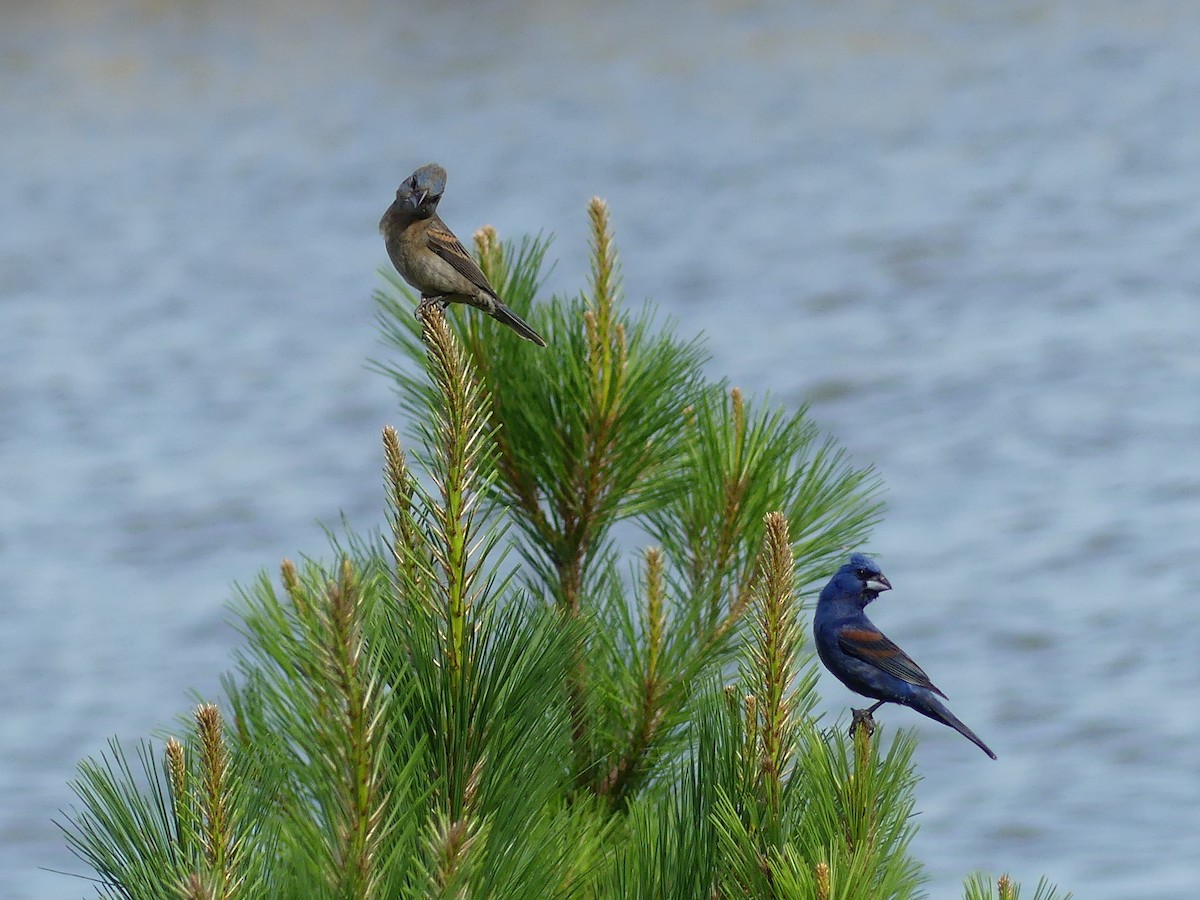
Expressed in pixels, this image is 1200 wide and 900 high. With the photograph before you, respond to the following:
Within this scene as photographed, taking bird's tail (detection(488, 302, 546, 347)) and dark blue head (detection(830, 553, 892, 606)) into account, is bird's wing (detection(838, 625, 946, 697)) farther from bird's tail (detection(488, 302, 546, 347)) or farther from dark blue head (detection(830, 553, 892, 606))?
bird's tail (detection(488, 302, 546, 347))

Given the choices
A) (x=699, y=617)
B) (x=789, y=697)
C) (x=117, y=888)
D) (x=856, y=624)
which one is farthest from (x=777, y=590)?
(x=699, y=617)

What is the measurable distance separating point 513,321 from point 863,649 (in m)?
0.82

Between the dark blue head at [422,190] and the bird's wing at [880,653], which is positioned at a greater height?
the dark blue head at [422,190]

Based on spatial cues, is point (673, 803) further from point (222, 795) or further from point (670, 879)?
point (222, 795)

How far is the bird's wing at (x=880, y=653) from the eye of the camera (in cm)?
165

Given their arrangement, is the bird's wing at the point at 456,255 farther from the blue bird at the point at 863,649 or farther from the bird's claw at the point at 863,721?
the bird's claw at the point at 863,721

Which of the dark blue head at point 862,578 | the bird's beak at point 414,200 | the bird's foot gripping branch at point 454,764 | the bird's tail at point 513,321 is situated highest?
the bird's beak at point 414,200

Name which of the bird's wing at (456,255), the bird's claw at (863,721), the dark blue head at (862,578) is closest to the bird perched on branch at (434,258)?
the bird's wing at (456,255)

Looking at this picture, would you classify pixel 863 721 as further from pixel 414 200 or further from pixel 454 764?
pixel 414 200

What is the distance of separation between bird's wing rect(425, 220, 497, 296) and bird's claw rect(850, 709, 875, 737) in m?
0.97

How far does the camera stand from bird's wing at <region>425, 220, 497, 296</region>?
7.16ft

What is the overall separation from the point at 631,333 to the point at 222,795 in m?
1.29

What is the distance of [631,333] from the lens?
7.59 feet

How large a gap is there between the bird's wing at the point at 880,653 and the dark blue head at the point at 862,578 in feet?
0.13
